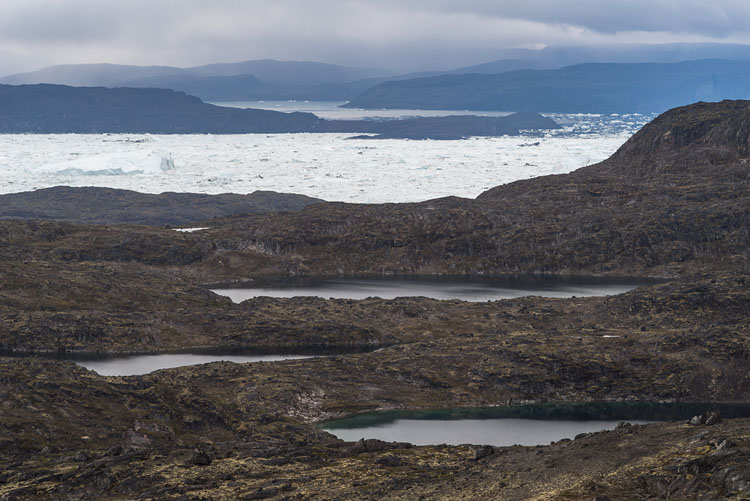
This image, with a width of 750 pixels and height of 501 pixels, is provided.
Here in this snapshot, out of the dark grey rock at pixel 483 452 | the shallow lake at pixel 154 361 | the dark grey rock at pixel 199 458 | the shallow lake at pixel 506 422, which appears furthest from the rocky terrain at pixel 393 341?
the shallow lake at pixel 154 361

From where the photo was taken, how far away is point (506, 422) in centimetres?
6506

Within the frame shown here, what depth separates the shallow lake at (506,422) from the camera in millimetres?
59625

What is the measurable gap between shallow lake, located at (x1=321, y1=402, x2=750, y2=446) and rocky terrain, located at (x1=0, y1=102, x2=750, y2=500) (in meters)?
2.31

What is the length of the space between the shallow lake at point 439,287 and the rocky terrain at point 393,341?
20.5 feet

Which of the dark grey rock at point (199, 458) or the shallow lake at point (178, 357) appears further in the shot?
the shallow lake at point (178, 357)

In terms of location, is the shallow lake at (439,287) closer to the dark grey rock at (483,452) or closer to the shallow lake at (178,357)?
the shallow lake at (178,357)

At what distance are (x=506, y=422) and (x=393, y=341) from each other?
29.4 metres

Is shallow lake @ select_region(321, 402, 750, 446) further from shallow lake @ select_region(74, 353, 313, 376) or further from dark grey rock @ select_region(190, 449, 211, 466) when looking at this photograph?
shallow lake @ select_region(74, 353, 313, 376)

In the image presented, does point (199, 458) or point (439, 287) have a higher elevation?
point (199, 458)

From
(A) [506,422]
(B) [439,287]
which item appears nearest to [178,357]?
(A) [506,422]

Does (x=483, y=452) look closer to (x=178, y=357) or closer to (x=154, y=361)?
(x=154, y=361)

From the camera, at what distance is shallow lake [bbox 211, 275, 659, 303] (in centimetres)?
11862

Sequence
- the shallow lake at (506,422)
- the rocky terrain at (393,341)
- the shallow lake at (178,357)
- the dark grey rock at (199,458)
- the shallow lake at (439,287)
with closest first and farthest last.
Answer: the rocky terrain at (393,341) → the dark grey rock at (199,458) → the shallow lake at (506,422) → the shallow lake at (178,357) → the shallow lake at (439,287)

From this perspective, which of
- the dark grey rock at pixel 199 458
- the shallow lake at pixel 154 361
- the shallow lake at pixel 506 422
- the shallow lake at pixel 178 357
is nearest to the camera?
the dark grey rock at pixel 199 458
